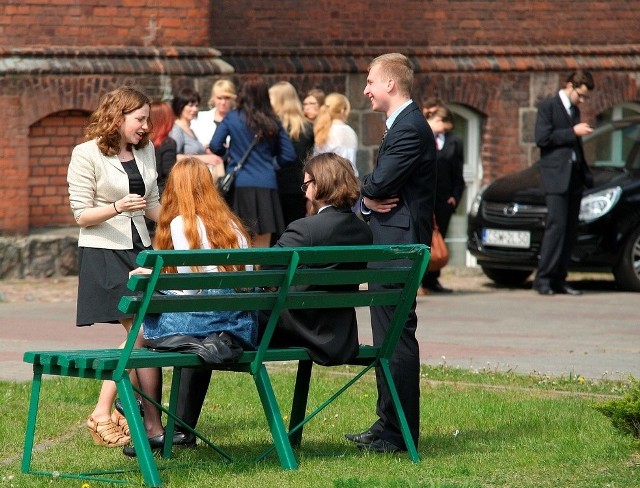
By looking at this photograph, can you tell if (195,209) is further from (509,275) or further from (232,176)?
(509,275)

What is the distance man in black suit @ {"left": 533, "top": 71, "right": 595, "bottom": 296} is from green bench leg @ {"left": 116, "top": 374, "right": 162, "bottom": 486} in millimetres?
8810

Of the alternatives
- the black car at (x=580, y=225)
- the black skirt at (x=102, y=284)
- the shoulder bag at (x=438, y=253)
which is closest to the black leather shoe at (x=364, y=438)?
the black skirt at (x=102, y=284)

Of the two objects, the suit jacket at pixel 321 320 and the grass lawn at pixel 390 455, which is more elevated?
the suit jacket at pixel 321 320

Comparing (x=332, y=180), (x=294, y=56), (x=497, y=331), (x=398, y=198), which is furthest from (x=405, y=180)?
(x=294, y=56)

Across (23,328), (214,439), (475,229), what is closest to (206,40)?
(475,229)

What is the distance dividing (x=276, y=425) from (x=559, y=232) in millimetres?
8345

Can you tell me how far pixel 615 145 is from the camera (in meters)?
16.7

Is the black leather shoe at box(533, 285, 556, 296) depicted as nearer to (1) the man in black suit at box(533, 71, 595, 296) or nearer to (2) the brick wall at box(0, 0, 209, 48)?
(1) the man in black suit at box(533, 71, 595, 296)

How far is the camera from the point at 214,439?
7.45 meters

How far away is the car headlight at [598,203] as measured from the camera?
1475 cm

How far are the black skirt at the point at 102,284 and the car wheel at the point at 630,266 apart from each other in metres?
8.27

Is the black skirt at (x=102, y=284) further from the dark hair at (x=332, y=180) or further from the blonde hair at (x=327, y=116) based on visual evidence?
the blonde hair at (x=327, y=116)

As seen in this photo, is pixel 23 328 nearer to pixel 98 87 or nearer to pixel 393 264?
pixel 98 87

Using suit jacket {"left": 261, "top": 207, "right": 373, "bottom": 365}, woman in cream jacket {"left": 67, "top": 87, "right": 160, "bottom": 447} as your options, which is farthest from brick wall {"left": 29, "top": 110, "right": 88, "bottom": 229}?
suit jacket {"left": 261, "top": 207, "right": 373, "bottom": 365}
